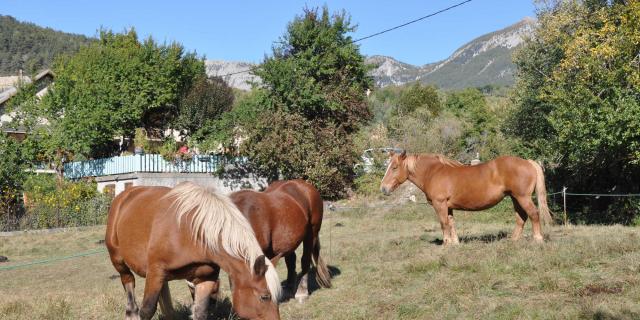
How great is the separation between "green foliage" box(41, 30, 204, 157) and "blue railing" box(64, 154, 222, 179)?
898 millimetres

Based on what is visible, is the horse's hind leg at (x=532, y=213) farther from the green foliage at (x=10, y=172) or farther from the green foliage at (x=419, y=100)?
the green foliage at (x=419, y=100)

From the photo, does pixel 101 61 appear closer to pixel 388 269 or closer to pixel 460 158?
pixel 460 158

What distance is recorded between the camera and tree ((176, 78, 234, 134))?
32.8 meters

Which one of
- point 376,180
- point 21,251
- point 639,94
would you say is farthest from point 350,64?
point 21,251

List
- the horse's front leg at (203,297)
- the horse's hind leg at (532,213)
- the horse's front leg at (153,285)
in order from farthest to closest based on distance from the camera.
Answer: the horse's hind leg at (532,213), the horse's front leg at (153,285), the horse's front leg at (203,297)

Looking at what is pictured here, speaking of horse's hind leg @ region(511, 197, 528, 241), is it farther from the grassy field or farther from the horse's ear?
the horse's ear

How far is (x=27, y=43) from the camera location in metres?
131

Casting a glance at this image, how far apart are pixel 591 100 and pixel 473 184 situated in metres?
9.05

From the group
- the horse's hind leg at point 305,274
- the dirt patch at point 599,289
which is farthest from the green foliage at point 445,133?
the dirt patch at point 599,289

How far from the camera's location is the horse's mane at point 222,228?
5.14 meters

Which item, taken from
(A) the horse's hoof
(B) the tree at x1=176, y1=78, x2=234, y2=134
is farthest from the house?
(A) the horse's hoof

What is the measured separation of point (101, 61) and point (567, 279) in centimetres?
3111

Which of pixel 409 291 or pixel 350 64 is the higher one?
pixel 350 64

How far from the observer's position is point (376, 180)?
29.2 metres
